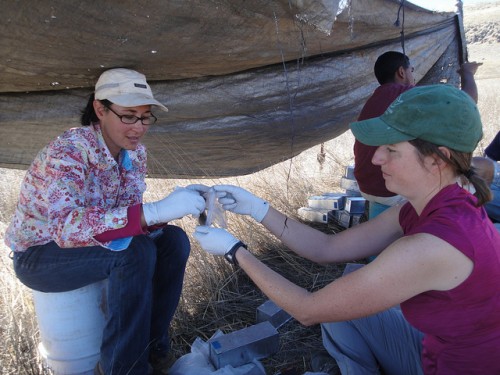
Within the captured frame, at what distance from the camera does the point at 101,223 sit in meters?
1.68

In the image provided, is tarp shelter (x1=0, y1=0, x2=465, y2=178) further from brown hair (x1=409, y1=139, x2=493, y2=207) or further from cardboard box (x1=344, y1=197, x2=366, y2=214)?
cardboard box (x1=344, y1=197, x2=366, y2=214)

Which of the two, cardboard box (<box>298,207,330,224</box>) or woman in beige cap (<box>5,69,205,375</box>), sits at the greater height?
woman in beige cap (<box>5,69,205,375</box>)

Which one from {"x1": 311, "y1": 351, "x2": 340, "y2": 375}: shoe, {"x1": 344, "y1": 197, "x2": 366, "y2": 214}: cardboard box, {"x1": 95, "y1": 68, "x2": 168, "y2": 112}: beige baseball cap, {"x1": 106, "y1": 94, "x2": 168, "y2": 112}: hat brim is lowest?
{"x1": 311, "y1": 351, "x2": 340, "y2": 375}: shoe

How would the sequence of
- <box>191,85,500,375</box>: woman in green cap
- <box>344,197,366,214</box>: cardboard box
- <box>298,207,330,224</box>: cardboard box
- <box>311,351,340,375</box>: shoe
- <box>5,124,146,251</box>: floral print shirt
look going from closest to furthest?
<box>191,85,500,375</box>: woman in green cap
<box>5,124,146,251</box>: floral print shirt
<box>311,351,340,375</box>: shoe
<box>344,197,366,214</box>: cardboard box
<box>298,207,330,224</box>: cardboard box

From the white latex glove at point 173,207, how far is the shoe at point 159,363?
0.74m

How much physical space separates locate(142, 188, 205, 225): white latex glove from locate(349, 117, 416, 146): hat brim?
0.75 metres

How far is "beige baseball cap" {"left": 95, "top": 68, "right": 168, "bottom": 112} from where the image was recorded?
1.82 metres

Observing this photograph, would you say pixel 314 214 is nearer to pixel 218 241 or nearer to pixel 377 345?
pixel 377 345

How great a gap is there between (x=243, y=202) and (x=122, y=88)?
0.75 m

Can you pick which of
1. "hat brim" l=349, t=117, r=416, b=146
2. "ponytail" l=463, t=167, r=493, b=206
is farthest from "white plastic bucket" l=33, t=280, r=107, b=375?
"ponytail" l=463, t=167, r=493, b=206

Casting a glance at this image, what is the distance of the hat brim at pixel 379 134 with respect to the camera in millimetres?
1374

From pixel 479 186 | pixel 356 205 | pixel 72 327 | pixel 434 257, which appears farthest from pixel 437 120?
pixel 356 205

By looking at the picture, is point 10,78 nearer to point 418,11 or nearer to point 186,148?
point 186,148

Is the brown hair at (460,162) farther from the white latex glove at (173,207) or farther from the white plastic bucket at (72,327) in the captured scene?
the white plastic bucket at (72,327)
